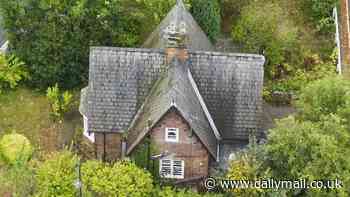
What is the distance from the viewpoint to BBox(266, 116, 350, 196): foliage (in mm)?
27688

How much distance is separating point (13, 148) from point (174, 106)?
38.0 feet

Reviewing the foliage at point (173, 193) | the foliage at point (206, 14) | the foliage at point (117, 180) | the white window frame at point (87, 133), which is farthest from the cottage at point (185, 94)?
the foliage at point (206, 14)

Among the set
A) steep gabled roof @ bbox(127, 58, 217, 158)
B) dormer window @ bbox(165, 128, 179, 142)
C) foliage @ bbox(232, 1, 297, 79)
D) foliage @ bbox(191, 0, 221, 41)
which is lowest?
dormer window @ bbox(165, 128, 179, 142)

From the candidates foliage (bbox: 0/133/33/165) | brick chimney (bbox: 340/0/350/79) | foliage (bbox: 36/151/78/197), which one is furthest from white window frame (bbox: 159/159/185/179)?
brick chimney (bbox: 340/0/350/79)

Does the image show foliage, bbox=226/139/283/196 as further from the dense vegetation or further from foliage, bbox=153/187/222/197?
foliage, bbox=153/187/222/197

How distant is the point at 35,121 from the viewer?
39250 mm

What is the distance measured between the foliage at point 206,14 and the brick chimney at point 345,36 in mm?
8655

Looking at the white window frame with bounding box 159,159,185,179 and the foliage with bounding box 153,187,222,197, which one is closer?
the foliage with bounding box 153,187,222,197

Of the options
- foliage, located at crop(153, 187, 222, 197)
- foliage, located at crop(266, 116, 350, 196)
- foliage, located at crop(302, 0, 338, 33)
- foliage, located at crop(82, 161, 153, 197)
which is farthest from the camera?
foliage, located at crop(302, 0, 338, 33)

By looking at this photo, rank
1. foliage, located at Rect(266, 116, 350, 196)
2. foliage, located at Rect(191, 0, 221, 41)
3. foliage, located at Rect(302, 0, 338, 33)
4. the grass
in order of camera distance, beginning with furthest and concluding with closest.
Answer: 1. foliage, located at Rect(302, 0, 338, 33)
2. foliage, located at Rect(191, 0, 221, 41)
3. the grass
4. foliage, located at Rect(266, 116, 350, 196)

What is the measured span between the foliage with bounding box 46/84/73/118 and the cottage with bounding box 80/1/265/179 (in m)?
6.02

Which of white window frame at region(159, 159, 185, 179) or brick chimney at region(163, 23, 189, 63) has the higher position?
brick chimney at region(163, 23, 189, 63)

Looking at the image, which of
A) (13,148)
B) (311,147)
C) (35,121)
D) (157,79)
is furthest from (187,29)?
(13,148)

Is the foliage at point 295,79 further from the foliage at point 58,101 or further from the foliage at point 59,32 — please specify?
the foliage at point 58,101
